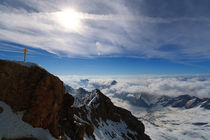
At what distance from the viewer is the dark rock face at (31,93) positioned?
21.7 m

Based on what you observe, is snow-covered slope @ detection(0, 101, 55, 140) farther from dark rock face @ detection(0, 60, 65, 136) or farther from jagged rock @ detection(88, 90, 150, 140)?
jagged rock @ detection(88, 90, 150, 140)

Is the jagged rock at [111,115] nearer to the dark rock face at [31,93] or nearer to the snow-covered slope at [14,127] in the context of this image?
the dark rock face at [31,93]

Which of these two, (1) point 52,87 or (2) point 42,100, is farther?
(1) point 52,87

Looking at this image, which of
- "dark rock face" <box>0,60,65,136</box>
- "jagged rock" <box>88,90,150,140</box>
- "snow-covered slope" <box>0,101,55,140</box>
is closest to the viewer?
"snow-covered slope" <box>0,101,55,140</box>

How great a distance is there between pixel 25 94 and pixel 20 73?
442cm

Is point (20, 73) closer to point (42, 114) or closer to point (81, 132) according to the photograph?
point (42, 114)

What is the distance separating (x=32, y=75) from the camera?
2436 centimetres

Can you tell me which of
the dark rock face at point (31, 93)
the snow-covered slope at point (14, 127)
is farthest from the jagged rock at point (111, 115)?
the snow-covered slope at point (14, 127)

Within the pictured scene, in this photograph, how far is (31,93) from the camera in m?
23.3

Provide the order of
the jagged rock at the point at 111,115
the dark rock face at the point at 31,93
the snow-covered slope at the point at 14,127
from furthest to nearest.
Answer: the jagged rock at the point at 111,115
the dark rock face at the point at 31,93
the snow-covered slope at the point at 14,127

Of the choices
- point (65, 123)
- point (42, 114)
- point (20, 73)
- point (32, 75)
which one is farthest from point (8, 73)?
point (65, 123)

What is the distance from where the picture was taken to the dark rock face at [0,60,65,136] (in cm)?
2169

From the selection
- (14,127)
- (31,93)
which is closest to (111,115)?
(31,93)

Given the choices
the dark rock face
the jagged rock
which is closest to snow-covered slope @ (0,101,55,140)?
the dark rock face
